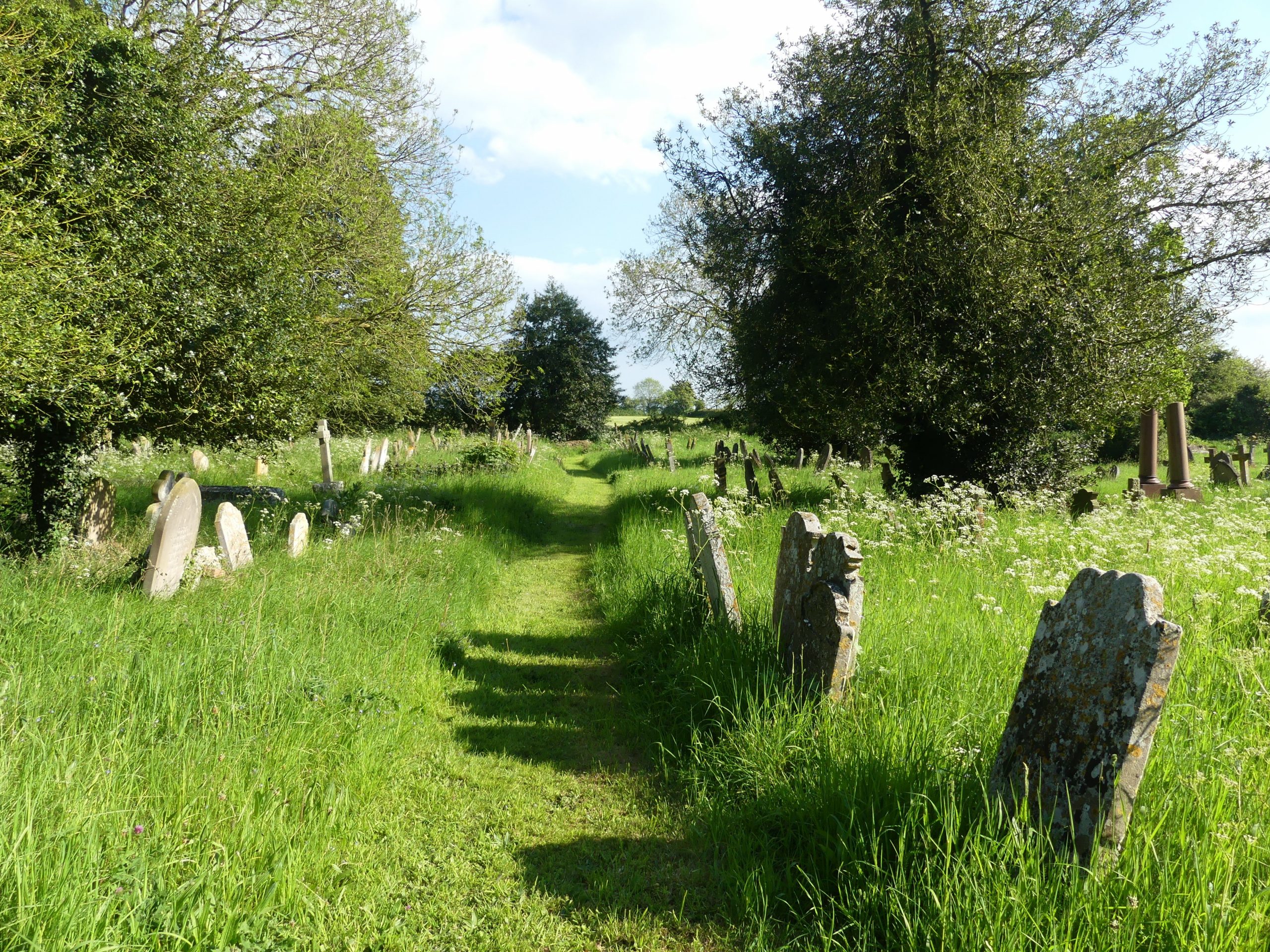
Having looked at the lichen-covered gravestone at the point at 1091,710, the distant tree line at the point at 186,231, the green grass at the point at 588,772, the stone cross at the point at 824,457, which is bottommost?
the green grass at the point at 588,772

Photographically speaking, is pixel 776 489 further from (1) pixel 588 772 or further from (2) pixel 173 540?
(2) pixel 173 540

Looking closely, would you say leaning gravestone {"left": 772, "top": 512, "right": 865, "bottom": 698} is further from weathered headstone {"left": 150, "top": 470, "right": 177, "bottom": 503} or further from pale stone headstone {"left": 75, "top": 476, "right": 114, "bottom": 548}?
weathered headstone {"left": 150, "top": 470, "right": 177, "bottom": 503}

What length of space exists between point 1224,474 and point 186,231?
2440cm

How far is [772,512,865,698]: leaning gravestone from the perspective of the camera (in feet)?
13.6

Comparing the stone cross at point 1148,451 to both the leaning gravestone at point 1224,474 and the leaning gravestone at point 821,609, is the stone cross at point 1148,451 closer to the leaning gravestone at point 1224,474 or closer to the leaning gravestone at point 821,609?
the leaning gravestone at point 1224,474

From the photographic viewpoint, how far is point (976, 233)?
34.8 feet

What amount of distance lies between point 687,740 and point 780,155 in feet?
37.5

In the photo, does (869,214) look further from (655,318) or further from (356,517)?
(655,318)

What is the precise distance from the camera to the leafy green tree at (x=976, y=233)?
35.8 feet

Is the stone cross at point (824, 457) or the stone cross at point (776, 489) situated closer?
the stone cross at point (776, 489)

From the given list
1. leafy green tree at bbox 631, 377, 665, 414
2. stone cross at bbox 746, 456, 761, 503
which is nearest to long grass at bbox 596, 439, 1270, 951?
stone cross at bbox 746, 456, 761, 503

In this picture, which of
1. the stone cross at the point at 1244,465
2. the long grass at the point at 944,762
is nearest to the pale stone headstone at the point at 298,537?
the long grass at the point at 944,762

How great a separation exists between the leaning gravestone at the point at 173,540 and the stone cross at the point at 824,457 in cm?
1761

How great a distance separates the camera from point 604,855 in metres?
3.78
